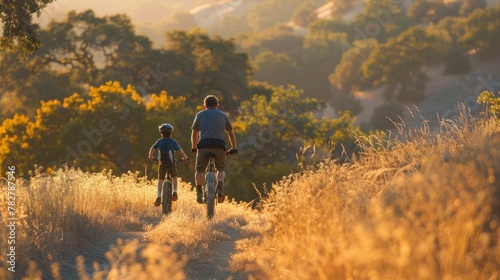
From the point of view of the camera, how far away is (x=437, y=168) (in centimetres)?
712

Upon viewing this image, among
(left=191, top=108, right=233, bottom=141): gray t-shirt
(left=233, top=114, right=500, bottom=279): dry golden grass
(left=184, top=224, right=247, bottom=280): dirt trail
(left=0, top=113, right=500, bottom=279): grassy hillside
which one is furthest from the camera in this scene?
(left=191, top=108, right=233, bottom=141): gray t-shirt

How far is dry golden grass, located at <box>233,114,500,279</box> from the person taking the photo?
544 cm

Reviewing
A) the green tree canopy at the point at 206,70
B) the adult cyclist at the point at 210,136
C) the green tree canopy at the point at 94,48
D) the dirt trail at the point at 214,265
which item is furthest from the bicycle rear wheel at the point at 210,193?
the green tree canopy at the point at 94,48

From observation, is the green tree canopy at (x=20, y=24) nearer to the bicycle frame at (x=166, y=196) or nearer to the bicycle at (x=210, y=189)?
the bicycle frame at (x=166, y=196)

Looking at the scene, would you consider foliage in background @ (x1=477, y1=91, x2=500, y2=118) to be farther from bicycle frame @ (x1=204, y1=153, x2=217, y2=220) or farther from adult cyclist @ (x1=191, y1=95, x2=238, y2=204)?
bicycle frame @ (x1=204, y1=153, x2=217, y2=220)

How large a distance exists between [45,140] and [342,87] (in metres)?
65.1

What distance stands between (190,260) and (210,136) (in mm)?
4016

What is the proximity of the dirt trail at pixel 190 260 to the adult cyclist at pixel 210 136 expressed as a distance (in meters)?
1.88

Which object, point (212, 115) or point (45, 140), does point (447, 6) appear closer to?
point (45, 140)

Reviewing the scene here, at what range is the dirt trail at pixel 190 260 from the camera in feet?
26.0

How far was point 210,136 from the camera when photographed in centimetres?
1218

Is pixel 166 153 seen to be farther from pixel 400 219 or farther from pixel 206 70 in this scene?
pixel 206 70

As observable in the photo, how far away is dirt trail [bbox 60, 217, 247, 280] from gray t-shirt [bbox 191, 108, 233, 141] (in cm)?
207

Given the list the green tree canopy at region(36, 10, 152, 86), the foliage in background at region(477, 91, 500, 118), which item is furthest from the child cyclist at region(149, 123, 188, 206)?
the green tree canopy at region(36, 10, 152, 86)
